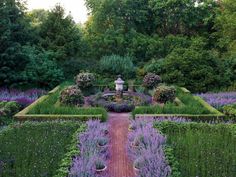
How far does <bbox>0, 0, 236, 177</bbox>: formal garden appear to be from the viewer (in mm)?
8445

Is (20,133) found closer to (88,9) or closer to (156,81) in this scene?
(156,81)

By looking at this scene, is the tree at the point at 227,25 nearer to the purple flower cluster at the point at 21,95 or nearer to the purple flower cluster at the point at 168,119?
the purple flower cluster at the point at 21,95

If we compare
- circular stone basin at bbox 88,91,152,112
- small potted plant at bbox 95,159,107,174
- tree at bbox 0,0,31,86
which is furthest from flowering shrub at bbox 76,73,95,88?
small potted plant at bbox 95,159,107,174

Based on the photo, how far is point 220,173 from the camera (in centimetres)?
770

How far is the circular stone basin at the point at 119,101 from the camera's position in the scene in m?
14.8

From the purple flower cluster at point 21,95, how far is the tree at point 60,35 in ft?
12.6

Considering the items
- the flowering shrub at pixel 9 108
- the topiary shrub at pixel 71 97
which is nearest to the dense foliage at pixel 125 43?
the flowering shrub at pixel 9 108

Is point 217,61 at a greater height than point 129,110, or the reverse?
point 217,61

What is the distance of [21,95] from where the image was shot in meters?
17.1

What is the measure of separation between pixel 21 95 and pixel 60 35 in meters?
6.26

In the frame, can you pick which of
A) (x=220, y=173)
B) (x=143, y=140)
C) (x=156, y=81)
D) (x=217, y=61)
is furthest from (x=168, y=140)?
(x=217, y=61)

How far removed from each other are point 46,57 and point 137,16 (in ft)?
28.9

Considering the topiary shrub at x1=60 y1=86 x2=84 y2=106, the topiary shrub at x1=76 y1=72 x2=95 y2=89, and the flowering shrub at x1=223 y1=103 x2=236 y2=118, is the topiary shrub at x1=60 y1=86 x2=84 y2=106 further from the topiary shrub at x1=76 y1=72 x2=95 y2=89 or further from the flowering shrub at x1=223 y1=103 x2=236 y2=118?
the flowering shrub at x1=223 y1=103 x2=236 y2=118

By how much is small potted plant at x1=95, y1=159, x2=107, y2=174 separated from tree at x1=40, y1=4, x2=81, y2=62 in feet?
46.8
